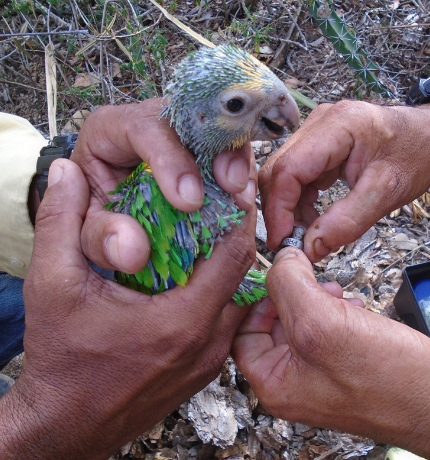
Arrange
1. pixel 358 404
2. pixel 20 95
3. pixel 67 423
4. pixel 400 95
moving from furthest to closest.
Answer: pixel 20 95 → pixel 400 95 → pixel 67 423 → pixel 358 404

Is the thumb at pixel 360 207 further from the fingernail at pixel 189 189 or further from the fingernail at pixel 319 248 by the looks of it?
the fingernail at pixel 189 189

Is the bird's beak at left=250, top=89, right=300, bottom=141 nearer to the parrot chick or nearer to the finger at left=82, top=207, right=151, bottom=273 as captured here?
the parrot chick

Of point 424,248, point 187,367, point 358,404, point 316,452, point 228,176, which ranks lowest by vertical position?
point 316,452

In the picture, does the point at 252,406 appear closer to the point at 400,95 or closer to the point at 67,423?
the point at 67,423

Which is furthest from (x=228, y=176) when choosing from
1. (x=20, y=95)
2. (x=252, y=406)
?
(x=20, y=95)

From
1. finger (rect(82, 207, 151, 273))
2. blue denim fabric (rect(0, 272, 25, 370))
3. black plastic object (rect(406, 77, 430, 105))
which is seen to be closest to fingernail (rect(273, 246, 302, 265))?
finger (rect(82, 207, 151, 273))

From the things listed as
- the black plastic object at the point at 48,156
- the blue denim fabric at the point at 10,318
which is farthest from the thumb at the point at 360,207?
the blue denim fabric at the point at 10,318
